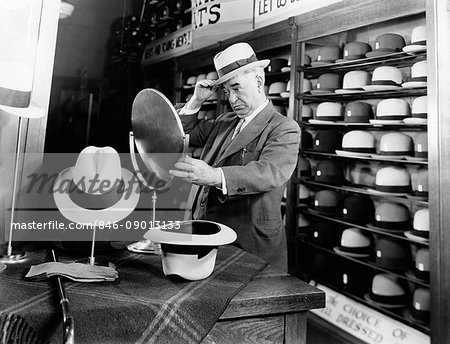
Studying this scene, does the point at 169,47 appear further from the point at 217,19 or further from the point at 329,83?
the point at 329,83

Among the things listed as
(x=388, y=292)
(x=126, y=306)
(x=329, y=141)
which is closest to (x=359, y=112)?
(x=329, y=141)

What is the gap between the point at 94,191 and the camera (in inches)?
44.3

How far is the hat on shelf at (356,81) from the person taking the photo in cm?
295

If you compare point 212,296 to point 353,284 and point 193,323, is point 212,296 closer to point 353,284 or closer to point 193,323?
point 193,323

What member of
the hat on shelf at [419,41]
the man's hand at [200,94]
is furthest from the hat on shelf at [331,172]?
the man's hand at [200,94]

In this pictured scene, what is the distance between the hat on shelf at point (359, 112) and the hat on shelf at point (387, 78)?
0.22 metres

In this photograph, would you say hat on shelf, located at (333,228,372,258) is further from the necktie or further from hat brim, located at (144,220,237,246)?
hat brim, located at (144,220,237,246)

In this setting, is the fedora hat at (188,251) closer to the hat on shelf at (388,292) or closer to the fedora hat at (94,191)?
the fedora hat at (94,191)

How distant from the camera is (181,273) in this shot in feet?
3.34

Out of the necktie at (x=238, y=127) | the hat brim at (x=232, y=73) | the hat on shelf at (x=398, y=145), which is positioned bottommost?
the necktie at (x=238, y=127)

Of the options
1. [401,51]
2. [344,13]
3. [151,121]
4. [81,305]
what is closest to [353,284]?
[401,51]

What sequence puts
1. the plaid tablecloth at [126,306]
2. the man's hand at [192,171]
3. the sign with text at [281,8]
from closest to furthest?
the plaid tablecloth at [126,306] → the man's hand at [192,171] → the sign with text at [281,8]

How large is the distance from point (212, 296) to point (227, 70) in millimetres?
1140

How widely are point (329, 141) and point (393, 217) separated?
30.6 inches
